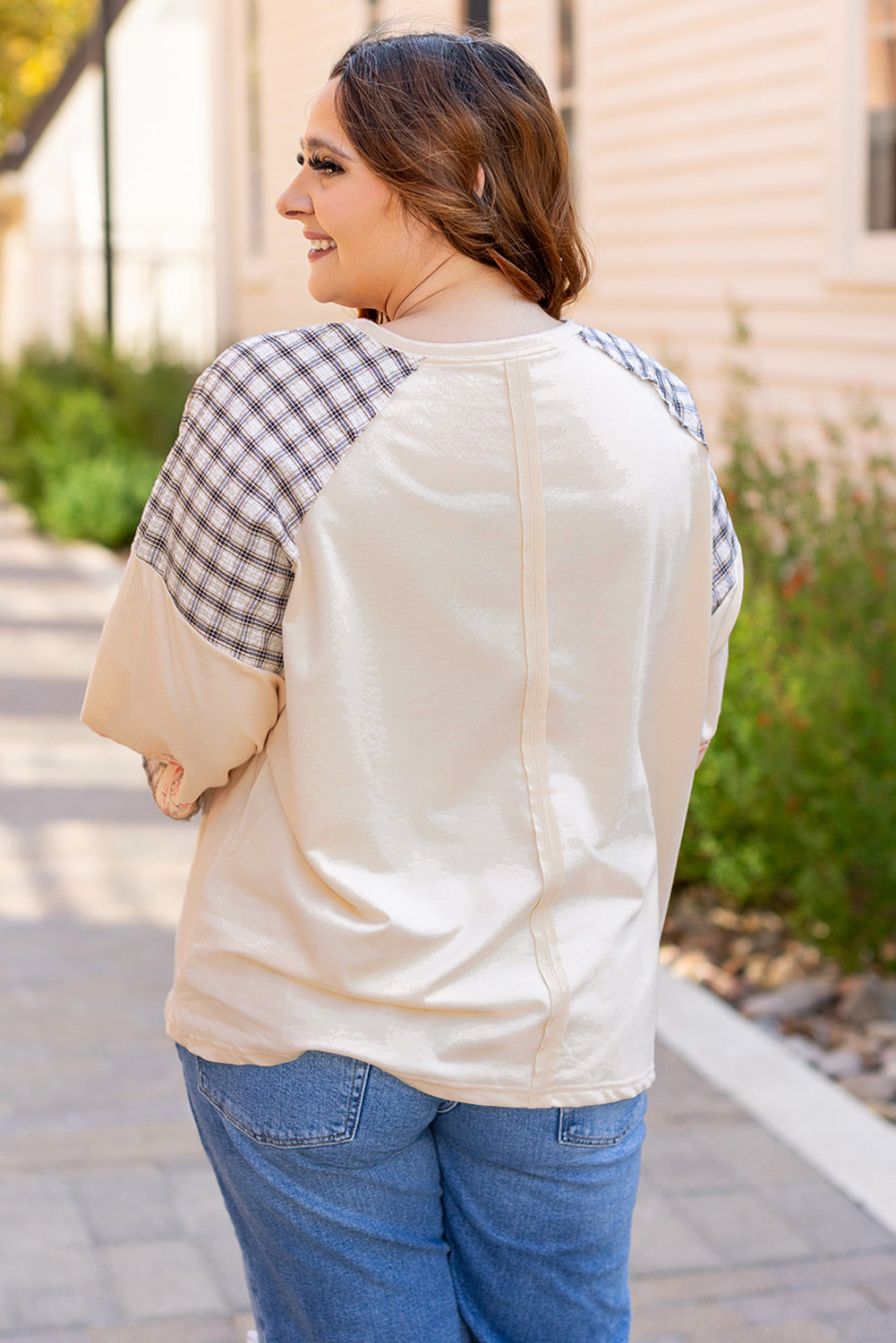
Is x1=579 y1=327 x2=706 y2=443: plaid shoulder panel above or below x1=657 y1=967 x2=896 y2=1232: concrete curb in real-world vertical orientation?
above

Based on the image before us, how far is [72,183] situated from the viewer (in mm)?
27484

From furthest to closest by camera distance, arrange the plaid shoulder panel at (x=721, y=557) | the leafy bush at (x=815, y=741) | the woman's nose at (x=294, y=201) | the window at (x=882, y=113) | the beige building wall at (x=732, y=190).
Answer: the beige building wall at (x=732, y=190) → the window at (x=882, y=113) → the leafy bush at (x=815, y=741) → the plaid shoulder panel at (x=721, y=557) → the woman's nose at (x=294, y=201)

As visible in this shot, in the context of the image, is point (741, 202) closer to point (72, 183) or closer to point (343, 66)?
point (343, 66)

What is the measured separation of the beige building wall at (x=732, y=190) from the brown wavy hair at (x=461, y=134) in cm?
479

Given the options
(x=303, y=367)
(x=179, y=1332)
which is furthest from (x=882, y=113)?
(x=303, y=367)

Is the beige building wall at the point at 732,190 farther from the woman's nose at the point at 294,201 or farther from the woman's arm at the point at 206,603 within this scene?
the woman's arm at the point at 206,603

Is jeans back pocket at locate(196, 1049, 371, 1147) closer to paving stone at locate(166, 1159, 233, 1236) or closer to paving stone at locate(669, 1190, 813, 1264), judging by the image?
paving stone at locate(166, 1159, 233, 1236)

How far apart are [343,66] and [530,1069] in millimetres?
936

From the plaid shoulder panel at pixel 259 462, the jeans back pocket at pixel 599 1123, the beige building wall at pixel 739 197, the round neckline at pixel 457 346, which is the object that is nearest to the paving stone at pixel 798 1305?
the jeans back pocket at pixel 599 1123

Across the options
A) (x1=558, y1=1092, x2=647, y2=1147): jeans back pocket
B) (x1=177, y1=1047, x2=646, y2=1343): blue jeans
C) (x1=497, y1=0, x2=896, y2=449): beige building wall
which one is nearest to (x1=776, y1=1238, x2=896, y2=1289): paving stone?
(x1=177, y1=1047, x2=646, y2=1343): blue jeans

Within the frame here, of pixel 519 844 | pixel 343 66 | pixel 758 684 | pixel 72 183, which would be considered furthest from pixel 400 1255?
pixel 72 183

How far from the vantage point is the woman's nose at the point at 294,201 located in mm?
1547

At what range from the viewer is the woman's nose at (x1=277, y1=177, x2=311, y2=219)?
1.55m

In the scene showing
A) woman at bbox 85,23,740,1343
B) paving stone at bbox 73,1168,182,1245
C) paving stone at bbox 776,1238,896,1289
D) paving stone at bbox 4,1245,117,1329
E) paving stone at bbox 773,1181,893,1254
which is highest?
woman at bbox 85,23,740,1343
